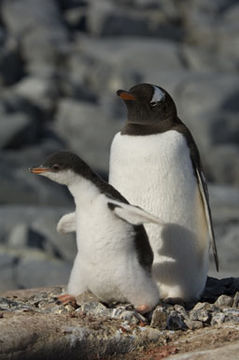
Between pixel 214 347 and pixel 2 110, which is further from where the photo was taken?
pixel 2 110

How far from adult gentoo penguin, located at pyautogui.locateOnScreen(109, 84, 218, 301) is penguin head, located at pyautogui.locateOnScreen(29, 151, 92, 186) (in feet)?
1.72

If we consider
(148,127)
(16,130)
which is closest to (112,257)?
(148,127)

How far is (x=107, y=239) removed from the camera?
463 centimetres

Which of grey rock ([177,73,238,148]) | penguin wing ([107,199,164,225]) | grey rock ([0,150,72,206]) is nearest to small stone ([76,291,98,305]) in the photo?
penguin wing ([107,199,164,225])

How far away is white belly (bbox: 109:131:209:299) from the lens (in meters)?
5.10

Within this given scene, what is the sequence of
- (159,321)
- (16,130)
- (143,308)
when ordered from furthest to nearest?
(16,130) < (143,308) < (159,321)

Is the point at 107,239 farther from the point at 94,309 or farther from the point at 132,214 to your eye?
the point at 94,309

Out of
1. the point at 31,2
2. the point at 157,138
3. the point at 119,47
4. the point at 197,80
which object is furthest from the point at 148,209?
the point at 31,2

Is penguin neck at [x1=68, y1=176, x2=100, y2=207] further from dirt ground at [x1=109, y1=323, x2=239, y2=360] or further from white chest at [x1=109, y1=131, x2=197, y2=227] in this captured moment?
dirt ground at [x1=109, y1=323, x2=239, y2=360]

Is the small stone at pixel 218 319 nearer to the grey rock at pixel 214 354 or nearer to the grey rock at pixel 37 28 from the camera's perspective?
the grey rock at pixel 214 354

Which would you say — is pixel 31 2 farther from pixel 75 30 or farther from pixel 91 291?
pixel 91 291

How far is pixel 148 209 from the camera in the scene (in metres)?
5.16

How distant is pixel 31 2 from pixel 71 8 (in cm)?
223

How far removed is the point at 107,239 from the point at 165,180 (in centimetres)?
70
